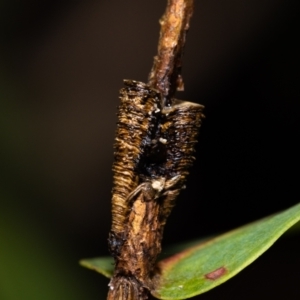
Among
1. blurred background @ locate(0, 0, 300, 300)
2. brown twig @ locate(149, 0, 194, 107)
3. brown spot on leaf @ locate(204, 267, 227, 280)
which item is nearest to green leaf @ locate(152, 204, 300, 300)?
brown spot on leaf @ locate(204, 267, 227, 280)

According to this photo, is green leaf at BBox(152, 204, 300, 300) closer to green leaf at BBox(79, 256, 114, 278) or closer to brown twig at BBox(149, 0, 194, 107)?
green leaf at BBox(79, 256, 114, 278)

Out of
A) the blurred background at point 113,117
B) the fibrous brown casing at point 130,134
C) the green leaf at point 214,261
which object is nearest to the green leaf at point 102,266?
the green leaf at point 214,261

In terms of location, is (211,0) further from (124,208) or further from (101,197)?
(124,208)

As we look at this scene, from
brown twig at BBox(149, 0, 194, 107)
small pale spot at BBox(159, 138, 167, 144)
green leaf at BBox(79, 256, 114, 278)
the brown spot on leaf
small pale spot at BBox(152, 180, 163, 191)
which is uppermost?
brown twig at BBox(149, 0, 194, 107)

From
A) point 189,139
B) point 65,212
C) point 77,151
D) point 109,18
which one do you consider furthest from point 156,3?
point 189,139

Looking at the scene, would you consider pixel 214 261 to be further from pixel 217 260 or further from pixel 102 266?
pixel 102 266

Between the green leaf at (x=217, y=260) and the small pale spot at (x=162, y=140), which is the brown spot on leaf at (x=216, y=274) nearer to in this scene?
the green leaf at (x=217, y=260)
